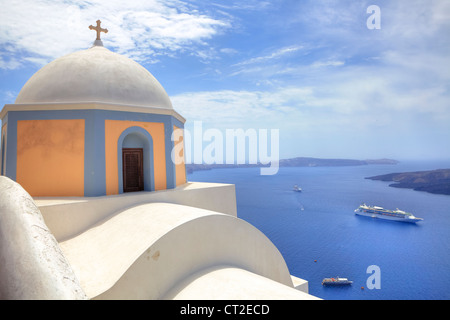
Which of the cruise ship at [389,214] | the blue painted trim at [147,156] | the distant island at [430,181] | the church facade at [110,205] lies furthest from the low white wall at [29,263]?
the distant island at [430,181]

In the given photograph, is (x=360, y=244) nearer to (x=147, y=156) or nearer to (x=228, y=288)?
(x=147, y=156)

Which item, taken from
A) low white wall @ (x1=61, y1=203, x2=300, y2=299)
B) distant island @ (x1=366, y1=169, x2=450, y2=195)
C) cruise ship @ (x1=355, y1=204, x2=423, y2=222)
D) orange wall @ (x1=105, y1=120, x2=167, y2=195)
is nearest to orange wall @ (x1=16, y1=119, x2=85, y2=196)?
orange wall @ (x1=105, y1=120, x2=167, y2=195)

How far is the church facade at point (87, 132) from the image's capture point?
6672mm

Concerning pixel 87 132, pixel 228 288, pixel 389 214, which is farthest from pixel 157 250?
pixel 389 214

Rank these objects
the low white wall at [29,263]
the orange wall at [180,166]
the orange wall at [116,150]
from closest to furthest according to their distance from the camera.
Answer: the low white wall at [29,263], the orange wall at [116,150], the orange wall at [180,166]

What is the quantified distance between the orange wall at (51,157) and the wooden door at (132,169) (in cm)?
116

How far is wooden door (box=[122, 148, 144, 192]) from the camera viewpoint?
7.52 meters

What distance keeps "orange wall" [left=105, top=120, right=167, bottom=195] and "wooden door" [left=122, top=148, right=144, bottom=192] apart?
453 mm

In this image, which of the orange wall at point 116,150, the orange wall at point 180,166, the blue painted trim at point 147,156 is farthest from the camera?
the orange wall at point 180,166

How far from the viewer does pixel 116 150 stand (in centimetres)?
702

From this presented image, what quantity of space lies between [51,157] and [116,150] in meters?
1.61

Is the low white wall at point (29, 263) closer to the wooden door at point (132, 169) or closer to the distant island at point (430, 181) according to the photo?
the wooden door at point (132, 169)
